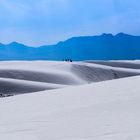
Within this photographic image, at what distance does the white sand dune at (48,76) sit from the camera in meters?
18.4

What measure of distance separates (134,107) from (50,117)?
3.21ft

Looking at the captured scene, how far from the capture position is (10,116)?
473 centimetres

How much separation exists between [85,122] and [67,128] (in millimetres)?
308

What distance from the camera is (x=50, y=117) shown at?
426cm

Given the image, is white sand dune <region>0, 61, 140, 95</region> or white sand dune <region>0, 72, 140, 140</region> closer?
white sand dune <region>0, 72, 140, 140</region>

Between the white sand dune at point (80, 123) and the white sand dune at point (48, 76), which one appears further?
the white sand dune at point (48, 76)

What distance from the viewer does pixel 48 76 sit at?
24156mm

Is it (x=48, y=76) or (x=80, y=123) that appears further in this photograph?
(x=48, y=76)

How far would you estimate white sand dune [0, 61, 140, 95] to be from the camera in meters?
18.4

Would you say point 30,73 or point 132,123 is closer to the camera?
point 132,123

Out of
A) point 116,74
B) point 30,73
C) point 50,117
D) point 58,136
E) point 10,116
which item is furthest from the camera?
point 116,74

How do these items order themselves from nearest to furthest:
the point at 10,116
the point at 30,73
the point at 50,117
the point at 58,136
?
the point at 58,136 < the point at 50,117 < the point at 10,116 < the point at 30,73

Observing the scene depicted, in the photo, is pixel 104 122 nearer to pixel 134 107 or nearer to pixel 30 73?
pixel 134 107

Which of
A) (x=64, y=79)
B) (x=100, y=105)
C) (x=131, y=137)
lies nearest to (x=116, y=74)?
(x=64, y=79)
